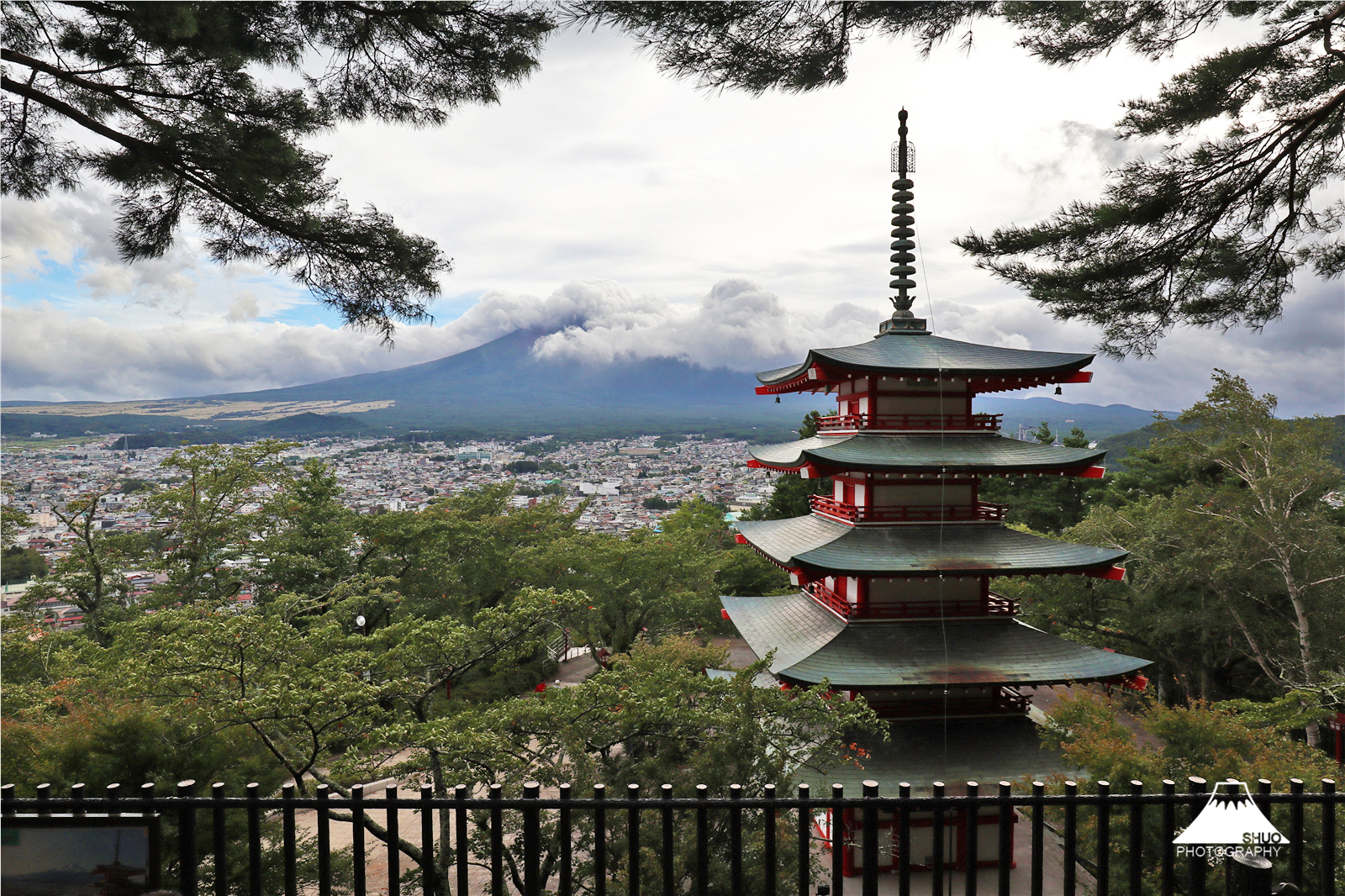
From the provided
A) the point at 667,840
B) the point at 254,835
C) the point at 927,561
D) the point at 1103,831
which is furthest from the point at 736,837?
the point at 927,561

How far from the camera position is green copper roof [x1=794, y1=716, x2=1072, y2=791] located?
8883 mm

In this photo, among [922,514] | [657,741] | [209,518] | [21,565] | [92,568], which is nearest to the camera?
[657,741]

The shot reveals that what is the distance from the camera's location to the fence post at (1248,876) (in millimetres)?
2986

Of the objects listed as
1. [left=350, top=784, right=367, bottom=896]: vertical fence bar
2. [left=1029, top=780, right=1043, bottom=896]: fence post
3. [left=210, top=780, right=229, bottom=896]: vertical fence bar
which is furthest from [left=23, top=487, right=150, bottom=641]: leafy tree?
[left=1029, top=780, right=1043, bottom=896]: fence post

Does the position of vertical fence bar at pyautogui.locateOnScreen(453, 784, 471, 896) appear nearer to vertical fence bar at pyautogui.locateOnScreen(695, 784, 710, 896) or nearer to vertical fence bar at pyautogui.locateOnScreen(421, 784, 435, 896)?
vertical fence bar at pyautogui.locateOnScreen(421, 784, 435, 896)

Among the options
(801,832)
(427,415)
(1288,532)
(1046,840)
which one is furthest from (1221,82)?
(427,415)

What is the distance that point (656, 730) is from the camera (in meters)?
9.47

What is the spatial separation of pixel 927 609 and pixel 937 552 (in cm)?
97

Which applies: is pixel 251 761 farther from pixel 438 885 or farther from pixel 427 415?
Result: pixel 427 415

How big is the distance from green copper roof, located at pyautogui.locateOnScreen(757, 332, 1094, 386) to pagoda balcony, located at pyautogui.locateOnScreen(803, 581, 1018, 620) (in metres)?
3.55

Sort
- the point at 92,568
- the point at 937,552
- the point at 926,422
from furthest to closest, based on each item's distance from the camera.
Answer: the point at 92,568 < the point at 926,422 < the point at 937,552

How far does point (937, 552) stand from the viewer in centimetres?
995

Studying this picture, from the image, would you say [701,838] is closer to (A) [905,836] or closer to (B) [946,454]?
(A) [905,836]

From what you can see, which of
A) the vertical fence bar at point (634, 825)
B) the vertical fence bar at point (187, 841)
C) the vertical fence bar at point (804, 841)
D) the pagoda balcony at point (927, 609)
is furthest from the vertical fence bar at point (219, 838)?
the pagoda balcony at point (927, 609)
